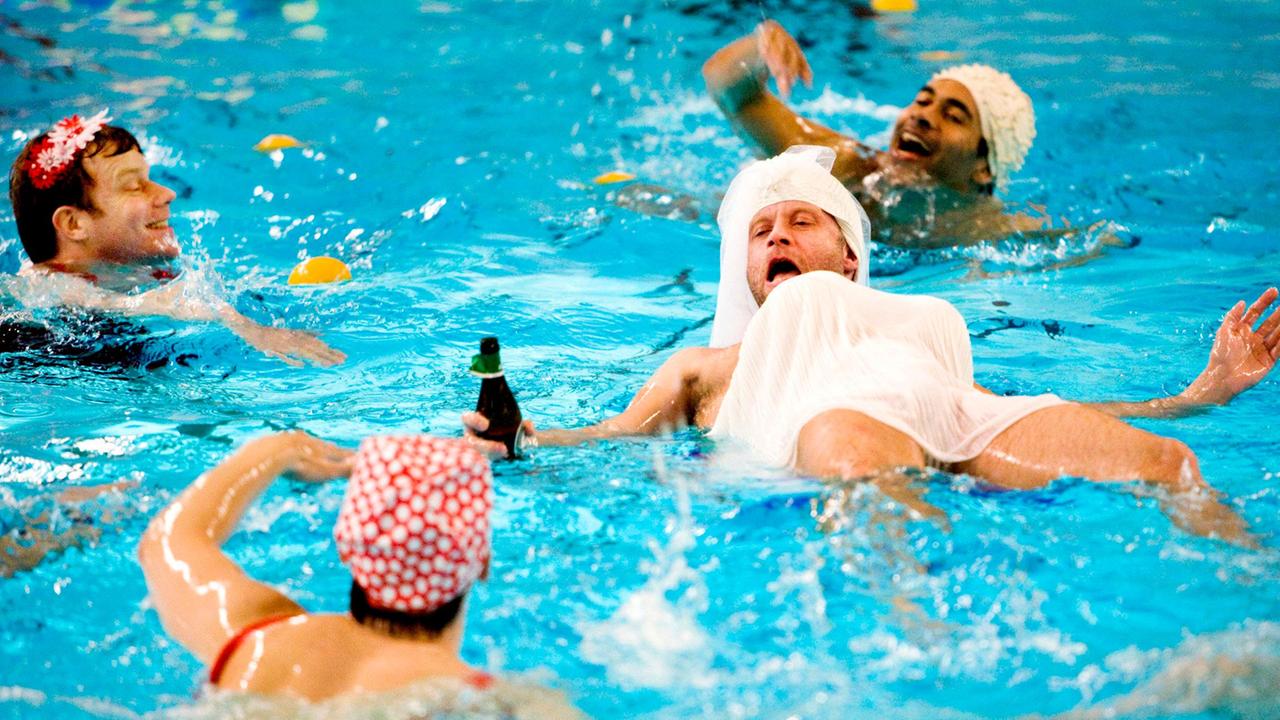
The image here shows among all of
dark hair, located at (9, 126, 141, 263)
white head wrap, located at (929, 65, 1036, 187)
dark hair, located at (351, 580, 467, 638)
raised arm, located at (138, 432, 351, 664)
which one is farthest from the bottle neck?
white head wrap, located at (929, 65, 1036, 187)

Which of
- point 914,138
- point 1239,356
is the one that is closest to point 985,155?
point 914,138

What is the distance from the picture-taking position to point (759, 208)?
5223mm

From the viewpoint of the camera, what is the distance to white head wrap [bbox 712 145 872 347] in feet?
17.0

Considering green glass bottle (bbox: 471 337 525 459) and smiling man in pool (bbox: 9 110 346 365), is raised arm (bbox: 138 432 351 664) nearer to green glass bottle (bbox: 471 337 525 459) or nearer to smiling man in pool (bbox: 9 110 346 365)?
green glass bottle (bbox: 471 337 525 459)

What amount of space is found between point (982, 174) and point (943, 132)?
41cm

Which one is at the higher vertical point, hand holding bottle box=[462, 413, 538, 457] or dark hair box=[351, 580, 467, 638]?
dark hair box=[351, 580, 467, 638]

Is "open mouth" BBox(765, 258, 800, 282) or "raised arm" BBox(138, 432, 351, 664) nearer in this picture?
"raised arm" BBox(138, 432, 351, 664)

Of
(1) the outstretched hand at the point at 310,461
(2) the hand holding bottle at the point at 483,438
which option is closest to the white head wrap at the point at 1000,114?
(2) the hand holding bottle at the point at 483,438

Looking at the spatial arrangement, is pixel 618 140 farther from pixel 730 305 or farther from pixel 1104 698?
pixel 1104 698

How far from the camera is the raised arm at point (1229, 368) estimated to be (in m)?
4.65

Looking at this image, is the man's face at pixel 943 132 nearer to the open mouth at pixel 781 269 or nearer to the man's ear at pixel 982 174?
the man's ear at pixel 982 174

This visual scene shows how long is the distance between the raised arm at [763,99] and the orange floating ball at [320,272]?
2.34 meters

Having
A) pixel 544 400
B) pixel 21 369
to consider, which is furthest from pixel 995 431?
pixel 21 369

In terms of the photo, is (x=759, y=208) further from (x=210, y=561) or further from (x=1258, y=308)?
(x=210, y=561)
